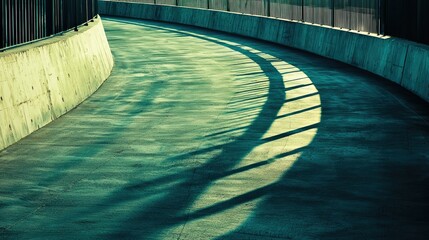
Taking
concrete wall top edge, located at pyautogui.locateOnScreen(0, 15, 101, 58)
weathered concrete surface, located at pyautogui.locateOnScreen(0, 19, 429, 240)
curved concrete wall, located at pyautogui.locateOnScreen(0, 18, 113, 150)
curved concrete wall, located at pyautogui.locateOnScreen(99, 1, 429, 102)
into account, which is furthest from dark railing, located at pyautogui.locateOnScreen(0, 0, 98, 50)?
curved concrete wall, located at pyautogui.locateOnScreen(99, 1, 429, 102)

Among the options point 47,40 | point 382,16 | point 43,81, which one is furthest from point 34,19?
point 382,16

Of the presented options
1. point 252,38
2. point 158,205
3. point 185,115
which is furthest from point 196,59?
point 158,205

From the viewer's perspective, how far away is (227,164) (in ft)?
43.3

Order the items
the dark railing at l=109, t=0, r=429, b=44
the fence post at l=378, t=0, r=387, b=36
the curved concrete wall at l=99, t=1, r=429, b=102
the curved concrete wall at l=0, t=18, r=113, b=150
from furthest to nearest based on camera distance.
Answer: the fence post at l=378, t=0, r=387, b=36 < the dark railing at l=109, t=0, r=429, b=44 < the curved concrete wall at l=99, t=1, r=429, b=102 < the curved concrete wall at l=0, t=18, r=113, b=150

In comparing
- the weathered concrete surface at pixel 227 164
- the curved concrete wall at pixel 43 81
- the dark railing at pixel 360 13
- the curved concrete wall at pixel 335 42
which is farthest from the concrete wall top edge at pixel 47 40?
the dark railing at pixel 360 13

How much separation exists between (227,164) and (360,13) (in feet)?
53.0

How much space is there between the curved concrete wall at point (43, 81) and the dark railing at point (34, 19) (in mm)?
214

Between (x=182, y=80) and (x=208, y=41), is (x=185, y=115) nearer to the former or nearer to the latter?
(x=182, y=80)

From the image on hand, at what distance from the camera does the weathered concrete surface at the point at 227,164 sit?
9.77 metres

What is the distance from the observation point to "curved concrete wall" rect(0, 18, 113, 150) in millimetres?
14672

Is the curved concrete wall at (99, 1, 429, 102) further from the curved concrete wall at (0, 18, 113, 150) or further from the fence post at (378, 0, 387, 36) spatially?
the curved concrete wall at (0, 18, 113, 150)

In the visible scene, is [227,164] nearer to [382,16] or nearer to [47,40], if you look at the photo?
[47,40]

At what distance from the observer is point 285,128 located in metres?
16.5

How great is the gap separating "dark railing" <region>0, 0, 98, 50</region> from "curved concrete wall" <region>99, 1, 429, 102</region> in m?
7.00
